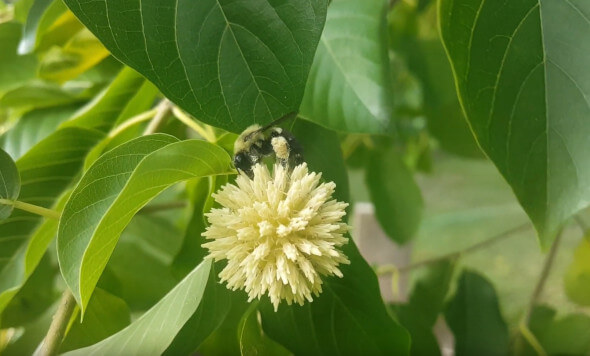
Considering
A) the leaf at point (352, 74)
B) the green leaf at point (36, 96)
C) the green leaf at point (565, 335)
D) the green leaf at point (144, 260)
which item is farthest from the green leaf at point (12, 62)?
the green leaf at point (565, 335)

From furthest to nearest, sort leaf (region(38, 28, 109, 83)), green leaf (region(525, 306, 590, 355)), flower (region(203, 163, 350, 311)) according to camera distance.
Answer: green leaf (region(525, 306, 590, 355)), leaf (region(38, 28, 109, 83)), flower (region(203, 163, 350, 311))

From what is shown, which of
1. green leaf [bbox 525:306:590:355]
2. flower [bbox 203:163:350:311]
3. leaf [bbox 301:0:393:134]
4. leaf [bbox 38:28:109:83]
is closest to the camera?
flower [bbox 203:163:350:311]

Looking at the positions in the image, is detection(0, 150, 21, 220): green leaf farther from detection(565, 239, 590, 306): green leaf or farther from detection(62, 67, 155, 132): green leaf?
detection(565, 239, 590, 306): green leaf

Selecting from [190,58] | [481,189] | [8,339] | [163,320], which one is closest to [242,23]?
[190,58]

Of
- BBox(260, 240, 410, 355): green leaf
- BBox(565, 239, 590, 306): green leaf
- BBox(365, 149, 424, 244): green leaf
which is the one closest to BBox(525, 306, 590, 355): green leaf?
BBox(565, 239, 590, 306): green leaf

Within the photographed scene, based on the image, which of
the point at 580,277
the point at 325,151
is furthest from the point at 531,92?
the point at 580,277

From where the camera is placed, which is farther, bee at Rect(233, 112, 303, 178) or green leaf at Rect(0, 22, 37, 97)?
green leaf at Rect(0, 22, 37, 97)

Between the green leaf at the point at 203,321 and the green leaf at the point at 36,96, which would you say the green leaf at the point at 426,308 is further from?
the green leaf at the point at 36,96

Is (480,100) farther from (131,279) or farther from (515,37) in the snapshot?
(131,279)
